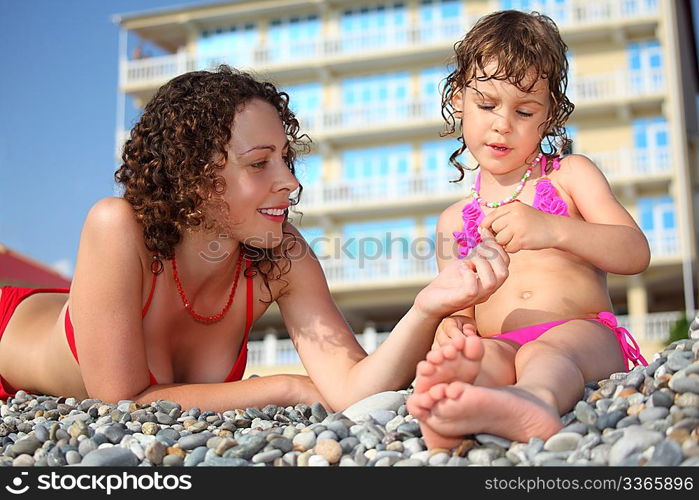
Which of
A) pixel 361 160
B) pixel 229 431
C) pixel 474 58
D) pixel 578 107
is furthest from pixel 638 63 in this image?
pixel 229 431

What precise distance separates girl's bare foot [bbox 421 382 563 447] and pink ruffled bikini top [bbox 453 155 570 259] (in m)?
1.07

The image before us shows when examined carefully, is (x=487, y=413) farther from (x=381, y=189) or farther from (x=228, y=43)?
(x=228, y=43)

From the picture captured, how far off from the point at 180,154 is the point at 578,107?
16990mm

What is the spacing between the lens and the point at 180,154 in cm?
250

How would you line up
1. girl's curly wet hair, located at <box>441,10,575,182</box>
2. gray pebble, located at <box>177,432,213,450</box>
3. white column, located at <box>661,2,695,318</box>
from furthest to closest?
white column, located at <box>661,2,695,318</box> < girl's curly wet hair, located at <box>441,10,575,182</box> < gray pebble, located at <box>177,432,213,450</box>

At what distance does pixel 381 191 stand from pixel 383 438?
17.3 m

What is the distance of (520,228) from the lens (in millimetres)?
2018

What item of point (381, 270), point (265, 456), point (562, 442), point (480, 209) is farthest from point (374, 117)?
point (562, 442)

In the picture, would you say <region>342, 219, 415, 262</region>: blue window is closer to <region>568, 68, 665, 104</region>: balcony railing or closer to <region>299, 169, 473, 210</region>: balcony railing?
<region>299, 169, 473, 210</region>: balcony railing

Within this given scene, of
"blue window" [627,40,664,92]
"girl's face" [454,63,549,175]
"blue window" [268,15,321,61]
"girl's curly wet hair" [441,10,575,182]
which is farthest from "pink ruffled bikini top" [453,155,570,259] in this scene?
"blue window" [268,15,321,61]

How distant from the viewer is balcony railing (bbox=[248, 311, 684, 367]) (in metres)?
14.8

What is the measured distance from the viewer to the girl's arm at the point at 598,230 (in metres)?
2.15

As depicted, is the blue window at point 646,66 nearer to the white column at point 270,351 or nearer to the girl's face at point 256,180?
the white column at point 270,351

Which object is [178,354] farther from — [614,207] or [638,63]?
[638,63]
